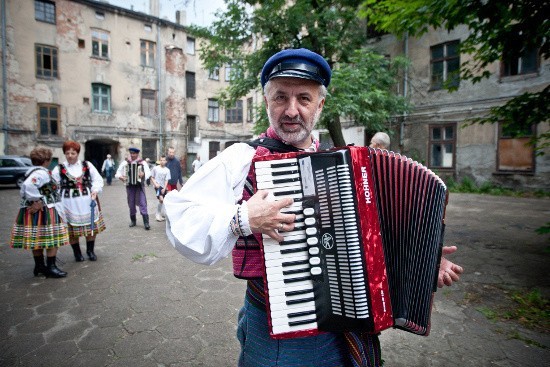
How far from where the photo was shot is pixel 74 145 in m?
4.29

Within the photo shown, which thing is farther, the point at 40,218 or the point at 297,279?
the point at 40,218

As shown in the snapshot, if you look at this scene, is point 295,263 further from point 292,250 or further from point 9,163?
point 9,163

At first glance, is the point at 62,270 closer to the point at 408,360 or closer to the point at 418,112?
the point at 408,360

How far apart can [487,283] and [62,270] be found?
5.61 m

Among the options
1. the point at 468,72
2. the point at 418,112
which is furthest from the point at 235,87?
the point at 418,112

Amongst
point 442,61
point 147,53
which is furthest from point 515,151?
point 147,53

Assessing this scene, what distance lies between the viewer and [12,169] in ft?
44.6

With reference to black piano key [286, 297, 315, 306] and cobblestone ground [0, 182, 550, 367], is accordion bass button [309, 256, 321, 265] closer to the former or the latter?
black piano key [286, 297, 315, 306]

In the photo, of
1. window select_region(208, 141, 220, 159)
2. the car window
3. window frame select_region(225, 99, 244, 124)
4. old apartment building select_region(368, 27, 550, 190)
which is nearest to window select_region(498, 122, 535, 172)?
old apartment building select_region(368, 27, 550, 190)

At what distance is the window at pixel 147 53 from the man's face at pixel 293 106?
73.5ft

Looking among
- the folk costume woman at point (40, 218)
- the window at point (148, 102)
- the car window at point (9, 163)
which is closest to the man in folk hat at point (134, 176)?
the folk costume woman at point (40, 218)

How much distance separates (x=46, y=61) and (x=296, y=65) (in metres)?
21.7

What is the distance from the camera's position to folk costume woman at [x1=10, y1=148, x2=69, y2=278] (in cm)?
382

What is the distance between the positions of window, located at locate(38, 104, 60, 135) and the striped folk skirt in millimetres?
17131
